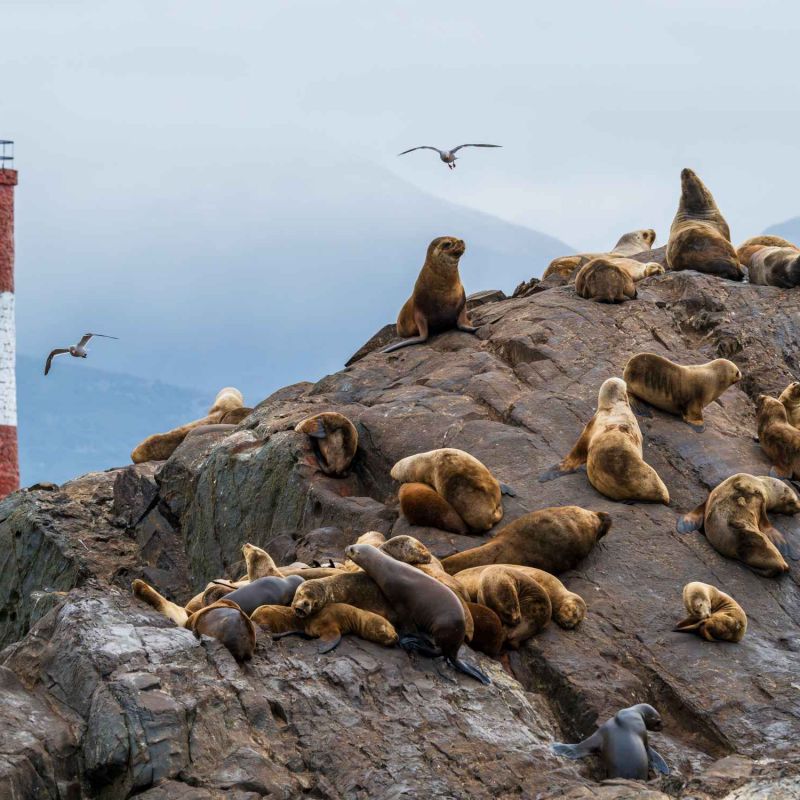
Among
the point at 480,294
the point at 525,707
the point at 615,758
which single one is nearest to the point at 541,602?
the point at 525,707

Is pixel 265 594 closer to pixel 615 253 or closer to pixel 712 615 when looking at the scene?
pixel 712 615

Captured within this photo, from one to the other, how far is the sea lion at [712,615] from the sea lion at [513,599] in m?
1.14

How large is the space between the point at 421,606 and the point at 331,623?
0.64 metres

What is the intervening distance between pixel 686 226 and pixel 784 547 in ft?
26.5

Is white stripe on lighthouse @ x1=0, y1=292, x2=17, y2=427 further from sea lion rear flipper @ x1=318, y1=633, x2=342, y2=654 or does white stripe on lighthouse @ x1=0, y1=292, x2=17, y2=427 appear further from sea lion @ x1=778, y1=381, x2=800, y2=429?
sea lion rear flipper @ x1=318, y1=633, x2=342, y2=654

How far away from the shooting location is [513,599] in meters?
10.4

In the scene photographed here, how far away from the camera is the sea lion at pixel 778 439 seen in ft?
44.0

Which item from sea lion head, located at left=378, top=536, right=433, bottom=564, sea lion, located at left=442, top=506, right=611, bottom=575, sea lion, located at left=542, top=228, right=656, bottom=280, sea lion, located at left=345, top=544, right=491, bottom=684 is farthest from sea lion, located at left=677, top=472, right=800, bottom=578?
sea lion, located at left=542, top=228, right=656, bottom=280

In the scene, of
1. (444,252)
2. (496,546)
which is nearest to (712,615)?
(496,546)

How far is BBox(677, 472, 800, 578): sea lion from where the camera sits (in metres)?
11.8

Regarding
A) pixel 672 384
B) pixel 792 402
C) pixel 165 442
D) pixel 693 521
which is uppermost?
pixel 672 384

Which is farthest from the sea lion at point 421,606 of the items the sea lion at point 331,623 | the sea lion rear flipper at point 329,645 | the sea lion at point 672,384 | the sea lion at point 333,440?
the sea lion at point 672,384

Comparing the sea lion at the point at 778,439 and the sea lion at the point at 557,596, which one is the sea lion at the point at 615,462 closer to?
the sea lion at the point at 778,439

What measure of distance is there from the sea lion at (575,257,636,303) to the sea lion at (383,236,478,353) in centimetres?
154
